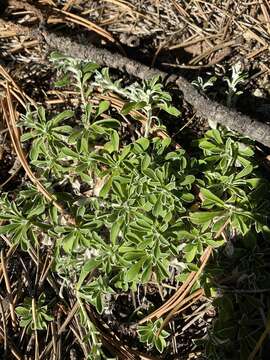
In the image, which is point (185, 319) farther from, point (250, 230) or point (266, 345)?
point (250, 230)

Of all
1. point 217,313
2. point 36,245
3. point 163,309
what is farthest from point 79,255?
point 217,313

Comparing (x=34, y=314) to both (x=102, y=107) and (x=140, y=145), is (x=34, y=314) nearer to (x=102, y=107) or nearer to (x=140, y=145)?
(x=140, y=145)

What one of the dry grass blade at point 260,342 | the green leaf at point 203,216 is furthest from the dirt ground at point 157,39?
the dry grass blade at point 260,342

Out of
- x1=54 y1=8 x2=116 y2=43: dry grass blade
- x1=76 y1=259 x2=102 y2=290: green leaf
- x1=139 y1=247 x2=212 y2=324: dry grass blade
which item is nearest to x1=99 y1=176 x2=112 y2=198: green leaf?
x1=76 y1=259 x2=102 y2=290: green leaf

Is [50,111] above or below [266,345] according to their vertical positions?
above

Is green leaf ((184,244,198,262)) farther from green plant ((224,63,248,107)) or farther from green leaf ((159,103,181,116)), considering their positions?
green plant ((224,63,248,107))

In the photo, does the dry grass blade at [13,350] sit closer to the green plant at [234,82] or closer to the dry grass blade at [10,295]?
the dry grass blade at [10,295]
